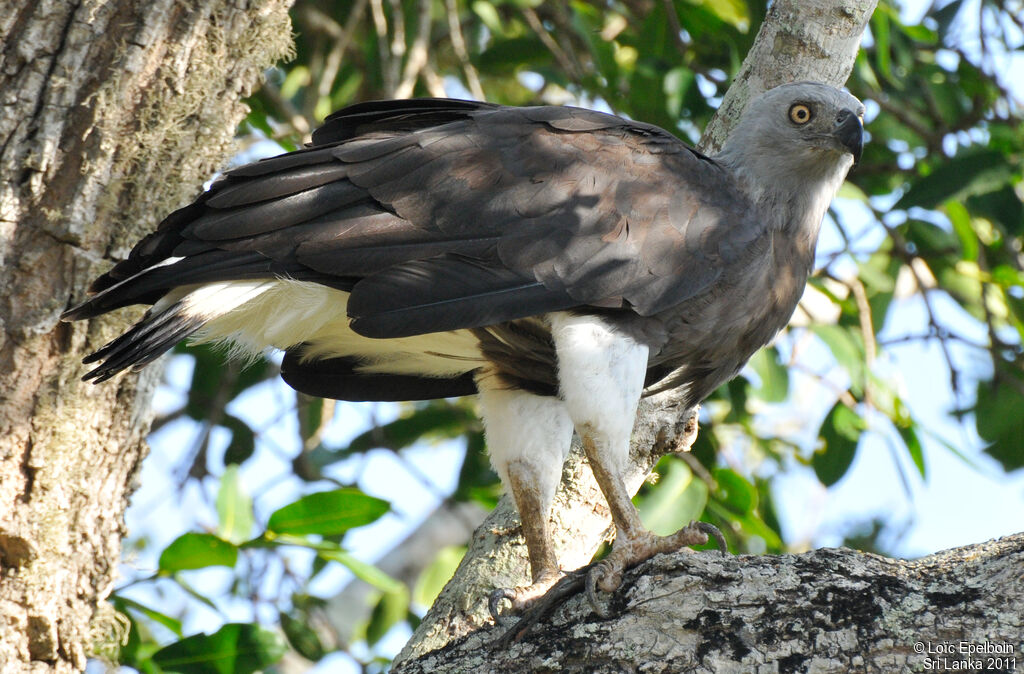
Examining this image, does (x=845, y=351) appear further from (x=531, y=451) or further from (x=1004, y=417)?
(x=531, y=451)

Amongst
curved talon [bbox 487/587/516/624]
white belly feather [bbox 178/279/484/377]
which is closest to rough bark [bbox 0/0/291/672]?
white belly feather [bbox 178/279/484/377]

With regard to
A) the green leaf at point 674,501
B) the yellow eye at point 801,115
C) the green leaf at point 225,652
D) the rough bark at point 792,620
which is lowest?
the rough bark at point 792,620

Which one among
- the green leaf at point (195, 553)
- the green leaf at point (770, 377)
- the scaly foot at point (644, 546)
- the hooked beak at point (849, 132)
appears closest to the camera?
the scaly foot at point (644, 546)

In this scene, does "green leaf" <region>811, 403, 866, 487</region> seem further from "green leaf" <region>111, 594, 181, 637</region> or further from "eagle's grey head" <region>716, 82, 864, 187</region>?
"green leaf" <region>111, 594, 181, 637</region>

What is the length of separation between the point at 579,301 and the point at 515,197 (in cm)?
42

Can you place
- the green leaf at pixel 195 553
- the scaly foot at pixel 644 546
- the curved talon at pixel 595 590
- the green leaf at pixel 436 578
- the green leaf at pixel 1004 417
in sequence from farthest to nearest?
the green leaf at pixel 436 578
the green leaf at pixel 1004 417
the green leaf at pixel 195 553
the scaly foot at pixel 644 546
the curved talon at pixel 595 590

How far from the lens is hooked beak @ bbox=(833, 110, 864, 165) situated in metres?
3.81

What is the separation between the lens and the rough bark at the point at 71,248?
10.9 feet

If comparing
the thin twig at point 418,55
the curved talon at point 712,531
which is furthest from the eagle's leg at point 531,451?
the thin twig at point 418,55

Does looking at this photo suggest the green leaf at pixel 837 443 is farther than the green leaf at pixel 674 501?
Yes

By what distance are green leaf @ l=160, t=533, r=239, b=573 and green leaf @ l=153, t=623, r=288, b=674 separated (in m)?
0.26

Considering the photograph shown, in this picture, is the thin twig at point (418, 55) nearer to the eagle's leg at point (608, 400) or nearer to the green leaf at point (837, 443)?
the eagle's leg at point (608, 400)

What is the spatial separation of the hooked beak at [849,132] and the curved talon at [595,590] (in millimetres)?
1871

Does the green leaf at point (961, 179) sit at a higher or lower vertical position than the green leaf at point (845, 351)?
higher
